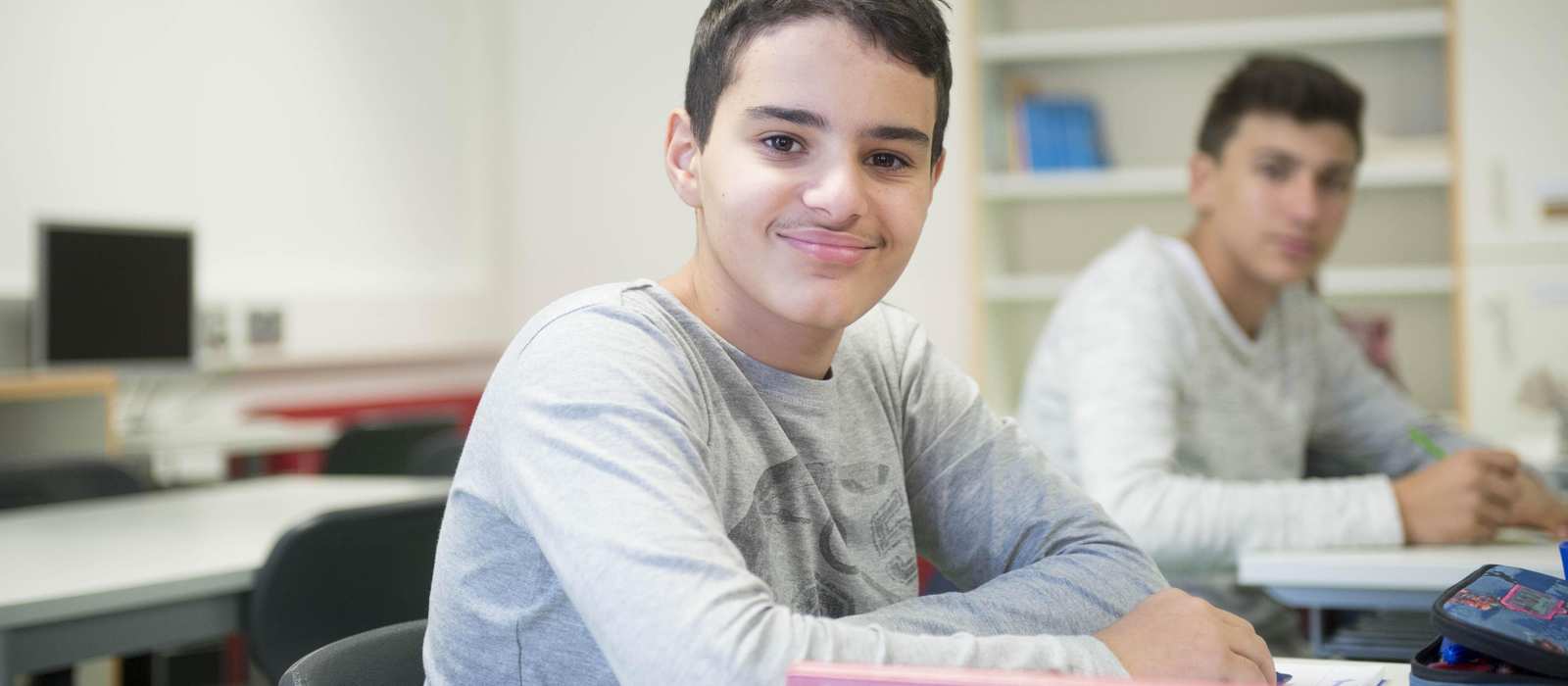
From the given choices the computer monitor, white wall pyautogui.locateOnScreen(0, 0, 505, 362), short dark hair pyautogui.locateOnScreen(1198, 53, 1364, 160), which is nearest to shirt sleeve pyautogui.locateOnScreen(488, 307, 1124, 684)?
short dark hair pyautogui.locateOnScreen(1198, 53, 1364, 160)

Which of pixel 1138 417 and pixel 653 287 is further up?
pixel 653 287

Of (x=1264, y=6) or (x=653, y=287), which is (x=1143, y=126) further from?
(x=653, y=287)

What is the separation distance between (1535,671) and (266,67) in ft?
14.9

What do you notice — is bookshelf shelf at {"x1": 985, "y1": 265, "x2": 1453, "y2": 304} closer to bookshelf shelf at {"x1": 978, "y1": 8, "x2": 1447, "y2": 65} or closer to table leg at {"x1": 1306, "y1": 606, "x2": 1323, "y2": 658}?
bookshelf shelf at {"x1": 978, "y1": 8, "x2": 1447, "y2": 65}

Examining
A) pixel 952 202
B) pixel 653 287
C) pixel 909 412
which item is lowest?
pixel 909 412

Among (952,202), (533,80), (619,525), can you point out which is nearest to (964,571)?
(619,525)

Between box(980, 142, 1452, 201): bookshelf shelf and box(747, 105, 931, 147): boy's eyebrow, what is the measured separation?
3686mm

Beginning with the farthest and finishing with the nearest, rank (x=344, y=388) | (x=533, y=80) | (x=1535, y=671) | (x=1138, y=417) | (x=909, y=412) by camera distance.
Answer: (x=533, y=80), (x=344, y=388), (x=1138, y=417), (x=909, y=412), (x=1535, y=671)

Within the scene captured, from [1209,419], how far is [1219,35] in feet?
9.18

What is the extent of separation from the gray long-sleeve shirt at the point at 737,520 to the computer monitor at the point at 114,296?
3031mm

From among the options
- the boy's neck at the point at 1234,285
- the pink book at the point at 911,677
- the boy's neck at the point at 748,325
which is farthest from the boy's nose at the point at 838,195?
the boy's neck at the point at 1234,285

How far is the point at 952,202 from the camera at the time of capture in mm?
4898

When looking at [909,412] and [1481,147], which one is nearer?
[909,412]

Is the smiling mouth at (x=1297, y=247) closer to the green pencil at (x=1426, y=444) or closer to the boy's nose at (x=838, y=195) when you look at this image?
the green pencil at (x=1426, y=444)
